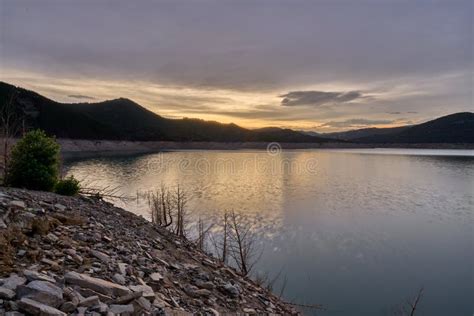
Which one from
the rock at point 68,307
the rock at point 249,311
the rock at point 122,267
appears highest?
the rock at point 68,307

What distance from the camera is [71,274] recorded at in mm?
4965

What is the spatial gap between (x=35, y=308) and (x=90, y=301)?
744mm

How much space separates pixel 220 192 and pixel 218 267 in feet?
71.6

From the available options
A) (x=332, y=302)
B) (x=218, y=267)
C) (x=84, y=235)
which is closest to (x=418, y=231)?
(x=332, y=302)

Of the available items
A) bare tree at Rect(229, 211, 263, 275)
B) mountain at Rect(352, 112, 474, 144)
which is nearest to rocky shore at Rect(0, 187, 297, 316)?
bare tree at Rect(229, 211, 263, 275)

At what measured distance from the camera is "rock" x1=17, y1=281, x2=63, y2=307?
4.08 meters

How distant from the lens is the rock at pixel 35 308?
3.81m

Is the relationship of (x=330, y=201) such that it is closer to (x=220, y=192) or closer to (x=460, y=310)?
(x=220, y=192)

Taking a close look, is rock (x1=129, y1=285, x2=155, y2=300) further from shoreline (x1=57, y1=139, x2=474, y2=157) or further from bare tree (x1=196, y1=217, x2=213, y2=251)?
shoreline (x1=57, y1=139, x2=474, y2=157)

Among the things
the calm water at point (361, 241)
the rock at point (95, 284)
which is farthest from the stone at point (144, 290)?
the calm water at point (361, 241)

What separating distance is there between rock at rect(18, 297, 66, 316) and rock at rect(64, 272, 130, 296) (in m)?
0.97

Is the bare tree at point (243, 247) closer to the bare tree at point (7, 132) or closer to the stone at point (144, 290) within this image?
the stone at point (144, 290)

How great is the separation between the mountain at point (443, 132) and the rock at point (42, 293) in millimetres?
182998

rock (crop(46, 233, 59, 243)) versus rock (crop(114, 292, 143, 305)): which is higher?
rock (crop(46, 233, 59, 243))
